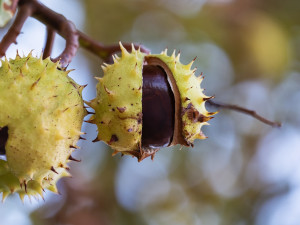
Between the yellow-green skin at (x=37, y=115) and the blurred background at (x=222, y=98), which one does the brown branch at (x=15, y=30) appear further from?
the blurred background at (x=222, y=98)

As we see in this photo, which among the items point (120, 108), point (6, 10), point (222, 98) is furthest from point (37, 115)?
point (222, 98)

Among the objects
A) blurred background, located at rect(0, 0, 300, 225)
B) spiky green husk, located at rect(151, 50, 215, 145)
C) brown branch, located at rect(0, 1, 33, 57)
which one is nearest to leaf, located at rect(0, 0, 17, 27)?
brown branch, located at rect(0, 1, 33, 57)

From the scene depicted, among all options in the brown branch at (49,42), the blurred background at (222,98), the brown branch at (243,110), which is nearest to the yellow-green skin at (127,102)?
the brown branch at (243,110)

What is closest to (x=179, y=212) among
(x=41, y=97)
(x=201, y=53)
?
(x=201, y=53)

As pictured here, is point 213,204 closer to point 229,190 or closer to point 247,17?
point 229,190

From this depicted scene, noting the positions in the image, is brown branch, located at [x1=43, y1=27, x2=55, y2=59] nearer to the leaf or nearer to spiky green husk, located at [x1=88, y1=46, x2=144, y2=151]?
the leaf

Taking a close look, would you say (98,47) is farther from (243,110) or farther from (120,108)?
(243,110)

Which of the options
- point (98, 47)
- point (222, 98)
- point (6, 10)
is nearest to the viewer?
point (6, 10)
